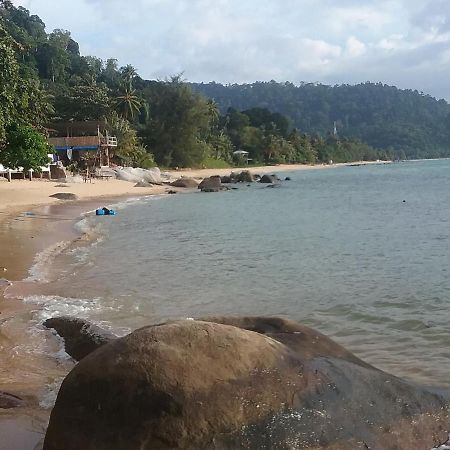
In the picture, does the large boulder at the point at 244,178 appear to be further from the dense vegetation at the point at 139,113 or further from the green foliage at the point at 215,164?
the green foliage at the point at 215,164

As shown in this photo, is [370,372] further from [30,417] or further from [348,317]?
[348,317]

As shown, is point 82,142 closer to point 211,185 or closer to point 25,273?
point 211,185

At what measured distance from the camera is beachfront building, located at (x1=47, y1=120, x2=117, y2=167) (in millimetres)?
54406

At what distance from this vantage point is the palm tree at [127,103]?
7144 cm

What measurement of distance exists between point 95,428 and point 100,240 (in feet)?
49.1

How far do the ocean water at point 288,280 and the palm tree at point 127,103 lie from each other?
5182 cm

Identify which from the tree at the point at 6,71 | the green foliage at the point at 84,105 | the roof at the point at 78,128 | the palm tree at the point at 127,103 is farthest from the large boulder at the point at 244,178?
the tree at the point at 6,71

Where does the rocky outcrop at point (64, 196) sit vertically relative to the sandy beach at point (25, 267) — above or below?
above

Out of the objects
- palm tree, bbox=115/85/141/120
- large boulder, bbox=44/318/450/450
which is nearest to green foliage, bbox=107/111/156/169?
palm tree, bbox=115/85/141/120

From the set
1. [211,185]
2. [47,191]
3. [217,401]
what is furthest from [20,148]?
[217,401]

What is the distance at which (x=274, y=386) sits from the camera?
3795 mm

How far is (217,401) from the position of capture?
3588mm

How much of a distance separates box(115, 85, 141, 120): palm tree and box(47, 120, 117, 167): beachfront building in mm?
11646

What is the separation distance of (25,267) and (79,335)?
6.19m
